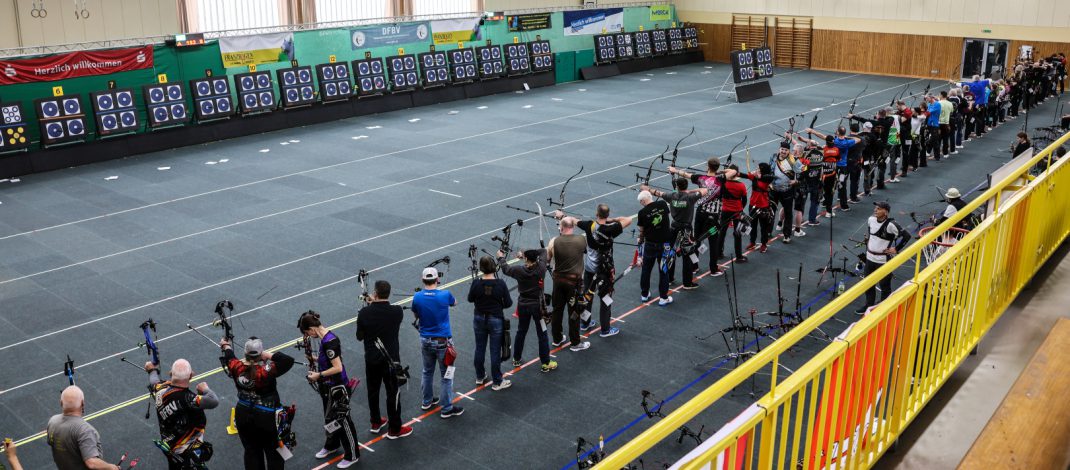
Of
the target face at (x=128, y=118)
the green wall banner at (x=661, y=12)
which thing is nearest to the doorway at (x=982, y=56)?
the green wall banner at (x=661, y=12)

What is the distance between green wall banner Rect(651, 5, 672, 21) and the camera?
4047cm

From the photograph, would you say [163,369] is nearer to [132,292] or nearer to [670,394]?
[132,292]

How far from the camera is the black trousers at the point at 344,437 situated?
7.99 meters

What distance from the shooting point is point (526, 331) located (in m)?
9.91

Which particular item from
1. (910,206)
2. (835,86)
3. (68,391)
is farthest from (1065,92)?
(68,391)

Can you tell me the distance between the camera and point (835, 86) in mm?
33219

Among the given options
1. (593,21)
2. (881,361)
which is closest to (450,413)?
(881,361)

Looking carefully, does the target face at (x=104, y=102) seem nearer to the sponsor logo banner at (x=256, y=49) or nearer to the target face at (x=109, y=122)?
the target face at (x=109, y=122)

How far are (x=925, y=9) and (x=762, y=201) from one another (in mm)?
26236

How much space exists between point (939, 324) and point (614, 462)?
3129 millimetres

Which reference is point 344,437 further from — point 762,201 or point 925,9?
point 925,9

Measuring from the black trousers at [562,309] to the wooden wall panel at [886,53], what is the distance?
30.2 meters

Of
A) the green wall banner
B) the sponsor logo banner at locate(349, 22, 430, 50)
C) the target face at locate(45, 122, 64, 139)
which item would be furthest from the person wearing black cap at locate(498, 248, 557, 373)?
the green wall banner

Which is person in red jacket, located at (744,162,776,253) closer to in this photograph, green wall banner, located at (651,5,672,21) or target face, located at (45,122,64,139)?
target face, located at (45,122,64,139)
